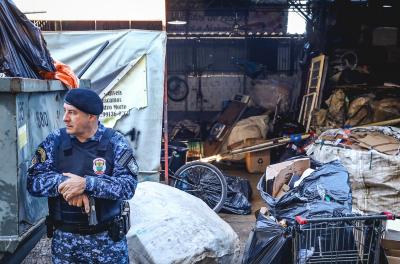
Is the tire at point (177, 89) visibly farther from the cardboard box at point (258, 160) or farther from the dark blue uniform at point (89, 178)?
the dark blue uniform at point (89, 178)

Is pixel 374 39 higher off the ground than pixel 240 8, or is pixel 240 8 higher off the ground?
pixel 240 8

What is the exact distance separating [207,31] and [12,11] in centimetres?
1147

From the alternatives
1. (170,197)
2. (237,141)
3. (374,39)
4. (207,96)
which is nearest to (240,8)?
(207,96)

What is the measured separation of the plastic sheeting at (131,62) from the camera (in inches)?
253

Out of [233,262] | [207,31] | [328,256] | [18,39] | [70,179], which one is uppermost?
[207,31]

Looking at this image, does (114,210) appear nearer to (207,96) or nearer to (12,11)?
(12,11)

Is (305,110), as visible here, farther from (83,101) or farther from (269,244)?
(83,101)

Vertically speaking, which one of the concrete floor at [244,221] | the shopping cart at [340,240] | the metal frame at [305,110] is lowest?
the concrete floor at [244,221]

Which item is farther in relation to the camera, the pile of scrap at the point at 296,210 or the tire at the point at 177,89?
the tire at the point at 177,89

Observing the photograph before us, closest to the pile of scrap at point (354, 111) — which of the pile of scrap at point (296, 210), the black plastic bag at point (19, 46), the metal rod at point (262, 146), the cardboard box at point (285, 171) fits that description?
the metal rod at point (262, 146)

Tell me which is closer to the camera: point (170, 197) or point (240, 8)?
point (170, 197)

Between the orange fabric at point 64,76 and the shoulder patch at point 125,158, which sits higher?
the orange fabric at point 64,76

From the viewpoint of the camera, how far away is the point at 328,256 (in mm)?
3422

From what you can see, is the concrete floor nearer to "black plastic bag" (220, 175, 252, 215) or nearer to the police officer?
"black plastic bag" (220, 175, 252, 215)
